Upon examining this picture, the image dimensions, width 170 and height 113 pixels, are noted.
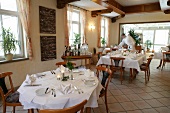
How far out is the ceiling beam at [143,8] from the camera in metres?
5.53

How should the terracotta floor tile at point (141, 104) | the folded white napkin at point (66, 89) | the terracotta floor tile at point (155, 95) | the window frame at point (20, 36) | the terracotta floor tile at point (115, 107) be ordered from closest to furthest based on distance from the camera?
the folded white napkin at point (66, 89), the terracotta floor tile at point (115, 107), the terracotta floor tile at point (141, 104), the terracotta floor tile at point (155, 95), the window frame at point (20, 36)

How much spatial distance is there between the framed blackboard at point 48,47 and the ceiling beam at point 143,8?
12.9 feet

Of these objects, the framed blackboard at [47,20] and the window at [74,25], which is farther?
the window at [74,25]

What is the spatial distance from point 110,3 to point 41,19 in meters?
2.49

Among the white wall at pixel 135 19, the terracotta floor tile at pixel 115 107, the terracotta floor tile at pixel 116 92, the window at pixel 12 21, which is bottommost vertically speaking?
the terracotta floor tile at pixel 115 107

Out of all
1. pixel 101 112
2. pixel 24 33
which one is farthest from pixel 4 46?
pixel 101 112

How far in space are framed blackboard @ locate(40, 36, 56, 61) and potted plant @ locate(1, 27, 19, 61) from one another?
3.02 ft

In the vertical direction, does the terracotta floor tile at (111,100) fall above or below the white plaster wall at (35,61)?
below

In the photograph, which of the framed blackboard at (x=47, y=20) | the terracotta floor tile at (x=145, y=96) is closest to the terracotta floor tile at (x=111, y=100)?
the terracotta floor tile at (x=145, y=96)

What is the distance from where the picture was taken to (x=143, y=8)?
19.1 feet

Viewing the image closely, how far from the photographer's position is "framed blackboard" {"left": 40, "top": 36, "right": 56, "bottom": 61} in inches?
159

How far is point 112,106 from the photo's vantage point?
2600 millimetres

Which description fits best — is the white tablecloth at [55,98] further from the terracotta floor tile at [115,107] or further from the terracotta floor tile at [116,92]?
the terracotta floor tile at [116,92]

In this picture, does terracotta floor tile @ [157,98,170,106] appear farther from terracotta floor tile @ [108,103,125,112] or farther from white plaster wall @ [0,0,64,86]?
white plaster wall @ [0,0,64,86]
